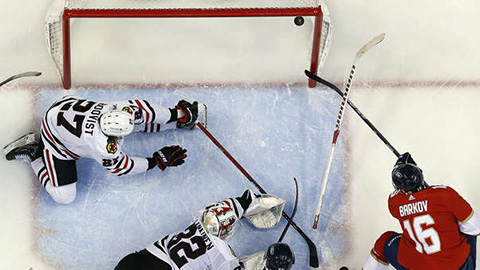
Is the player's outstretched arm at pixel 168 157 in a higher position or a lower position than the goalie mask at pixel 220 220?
higher

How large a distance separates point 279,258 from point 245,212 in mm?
514

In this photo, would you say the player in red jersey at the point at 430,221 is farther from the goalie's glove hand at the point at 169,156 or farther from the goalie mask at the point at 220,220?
the goalie's glove hand at the point at 169,156

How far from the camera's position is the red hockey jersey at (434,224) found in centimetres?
340

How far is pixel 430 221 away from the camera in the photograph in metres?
3.39

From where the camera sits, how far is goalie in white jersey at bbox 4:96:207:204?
11.8 ft

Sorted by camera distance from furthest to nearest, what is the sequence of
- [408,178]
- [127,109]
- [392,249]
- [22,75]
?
[22,75], [127,109], [392,249], [408,178]

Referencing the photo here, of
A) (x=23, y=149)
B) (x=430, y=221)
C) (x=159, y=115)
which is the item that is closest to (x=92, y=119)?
(x=159, y=115)

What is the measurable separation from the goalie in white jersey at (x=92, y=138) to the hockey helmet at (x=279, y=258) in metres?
0.84

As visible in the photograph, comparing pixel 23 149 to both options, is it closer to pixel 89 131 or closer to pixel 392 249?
pixel 89 131

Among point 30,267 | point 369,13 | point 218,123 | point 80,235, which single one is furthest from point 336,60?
point 30,267

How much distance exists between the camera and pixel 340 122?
398 centimetres

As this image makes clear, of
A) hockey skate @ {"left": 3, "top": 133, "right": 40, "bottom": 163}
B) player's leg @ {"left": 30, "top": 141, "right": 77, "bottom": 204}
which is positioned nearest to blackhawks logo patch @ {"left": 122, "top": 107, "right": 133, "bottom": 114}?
player's leg @ {"left": 30, "top": 141, "right": 77, "bottom": 204}

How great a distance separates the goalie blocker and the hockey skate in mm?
1084

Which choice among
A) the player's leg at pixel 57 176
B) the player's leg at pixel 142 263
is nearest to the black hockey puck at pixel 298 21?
the player's leg at pixel 57 176
